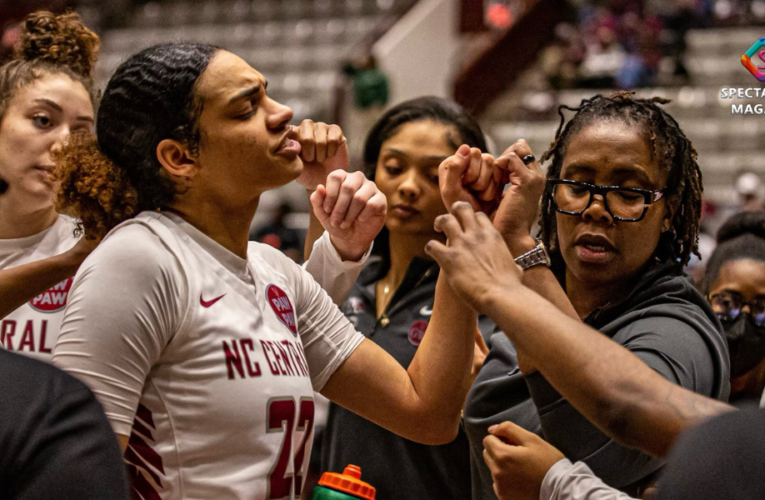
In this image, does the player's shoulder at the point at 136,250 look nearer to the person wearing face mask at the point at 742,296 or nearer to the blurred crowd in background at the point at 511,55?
the person wearing face mask at the point at 742,296

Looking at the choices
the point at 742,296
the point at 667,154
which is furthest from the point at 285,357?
the point at 742,296

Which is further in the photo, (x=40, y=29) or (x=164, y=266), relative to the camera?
(x=40, y=29)

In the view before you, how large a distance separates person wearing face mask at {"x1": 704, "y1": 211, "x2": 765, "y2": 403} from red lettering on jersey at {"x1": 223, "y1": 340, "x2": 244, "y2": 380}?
5.14 ft

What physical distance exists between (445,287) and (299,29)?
10.7 m

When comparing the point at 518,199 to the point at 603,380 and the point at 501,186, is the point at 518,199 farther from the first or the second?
the point at 603,380

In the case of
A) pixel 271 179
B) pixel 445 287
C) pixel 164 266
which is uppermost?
pixel 271 179

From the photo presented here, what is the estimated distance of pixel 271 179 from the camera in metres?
1.81

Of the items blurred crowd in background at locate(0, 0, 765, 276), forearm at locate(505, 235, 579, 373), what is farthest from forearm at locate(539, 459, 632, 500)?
blurred crowd in background at locate(0, 0, 765, 276)

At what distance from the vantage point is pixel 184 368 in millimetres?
1582

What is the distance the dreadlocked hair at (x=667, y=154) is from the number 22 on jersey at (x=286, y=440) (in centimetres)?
82

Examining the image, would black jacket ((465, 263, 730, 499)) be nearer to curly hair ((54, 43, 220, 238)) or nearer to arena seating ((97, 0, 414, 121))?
curly hair ((54, 43, 220, 238))

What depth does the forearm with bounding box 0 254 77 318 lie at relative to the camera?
6.16 feet

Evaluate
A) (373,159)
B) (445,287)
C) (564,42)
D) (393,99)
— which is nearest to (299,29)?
(393,99)

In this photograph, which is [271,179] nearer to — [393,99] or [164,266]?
[164,266]
